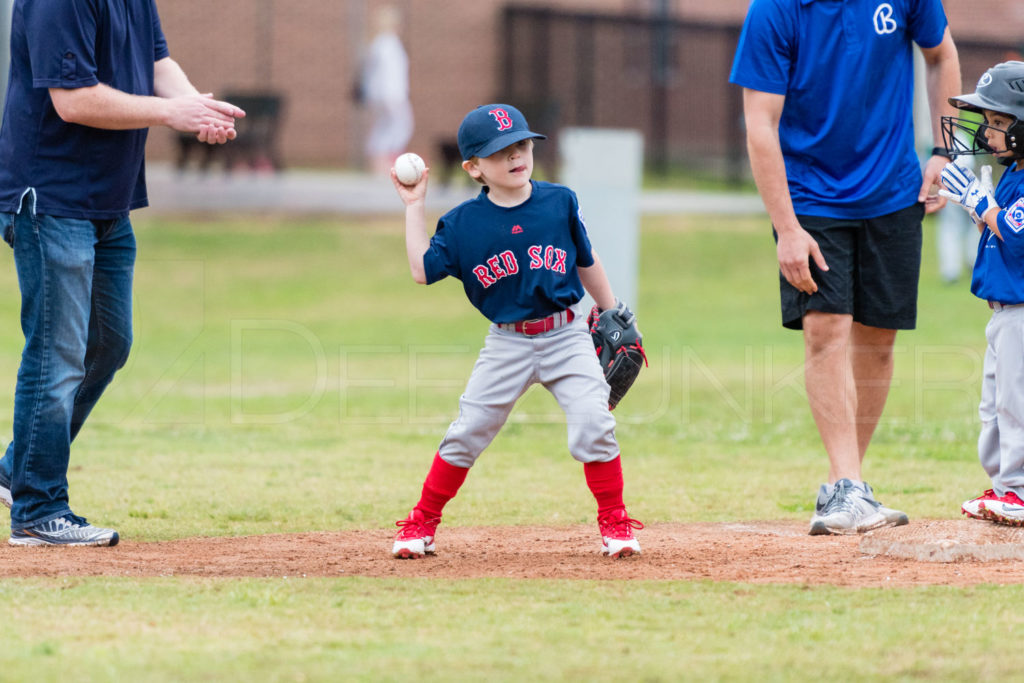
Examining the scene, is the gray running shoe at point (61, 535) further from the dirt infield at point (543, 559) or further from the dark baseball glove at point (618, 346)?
the dark baseball glove at point (618, 346)

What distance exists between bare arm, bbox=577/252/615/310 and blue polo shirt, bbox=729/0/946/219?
1043mm

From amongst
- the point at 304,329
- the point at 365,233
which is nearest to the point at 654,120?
the point at 365,233

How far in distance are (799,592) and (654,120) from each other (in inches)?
920

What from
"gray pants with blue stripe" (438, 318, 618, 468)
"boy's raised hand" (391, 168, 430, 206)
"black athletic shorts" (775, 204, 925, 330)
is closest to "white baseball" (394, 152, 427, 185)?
"boy's raised hand" (391, 168, 430, 206)

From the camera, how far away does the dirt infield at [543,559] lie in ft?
15.6

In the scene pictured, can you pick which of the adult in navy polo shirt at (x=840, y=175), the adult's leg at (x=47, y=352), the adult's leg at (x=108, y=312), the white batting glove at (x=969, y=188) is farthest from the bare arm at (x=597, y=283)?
the adult's leg at (x=47, y=352)

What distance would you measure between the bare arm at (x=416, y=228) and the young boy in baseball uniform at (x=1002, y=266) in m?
2.04

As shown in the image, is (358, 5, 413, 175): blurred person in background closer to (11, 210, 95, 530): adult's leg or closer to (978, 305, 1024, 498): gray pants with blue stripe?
(11, 210, 95, 530): adult's leg

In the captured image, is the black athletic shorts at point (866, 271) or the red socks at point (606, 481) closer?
the red socks at point (606, 481)

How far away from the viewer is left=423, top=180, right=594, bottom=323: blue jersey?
5008mm

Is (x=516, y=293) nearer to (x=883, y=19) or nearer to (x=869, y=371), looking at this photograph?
(x=869, y=371)

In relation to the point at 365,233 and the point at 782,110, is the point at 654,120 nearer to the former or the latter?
the point at 365,233

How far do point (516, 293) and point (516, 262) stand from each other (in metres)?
0.12

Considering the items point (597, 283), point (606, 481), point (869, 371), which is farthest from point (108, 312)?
point (869, 371)
